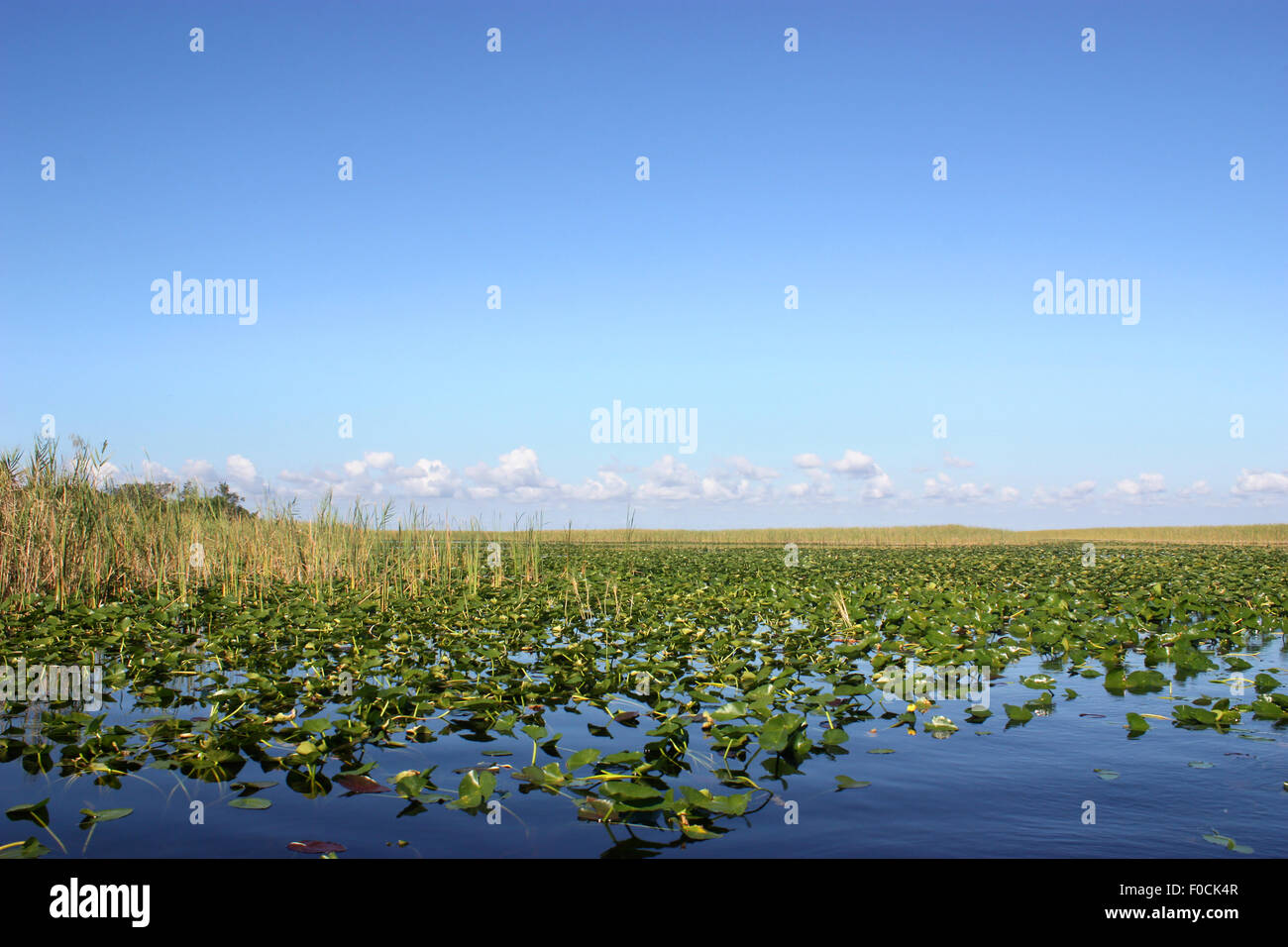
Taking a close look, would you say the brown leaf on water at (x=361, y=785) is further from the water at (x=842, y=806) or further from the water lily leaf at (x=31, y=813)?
the water lily leaf at (x=31, y=813)

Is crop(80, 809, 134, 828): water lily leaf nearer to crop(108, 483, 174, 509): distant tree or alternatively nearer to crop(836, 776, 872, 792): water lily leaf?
crop(836, 776, 872, 792): water lily leaf

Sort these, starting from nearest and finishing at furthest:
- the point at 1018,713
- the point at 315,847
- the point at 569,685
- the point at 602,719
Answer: the point at 315,847 < the point at 1018,713 < the point at 602,719 < the point at 569,685

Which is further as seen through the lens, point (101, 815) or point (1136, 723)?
point (1136, 723)

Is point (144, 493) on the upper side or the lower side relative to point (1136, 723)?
upper

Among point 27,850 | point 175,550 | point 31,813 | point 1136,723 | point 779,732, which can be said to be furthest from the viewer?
point 175,550

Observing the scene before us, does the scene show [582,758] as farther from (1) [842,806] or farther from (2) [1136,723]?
(2) [1136,723]

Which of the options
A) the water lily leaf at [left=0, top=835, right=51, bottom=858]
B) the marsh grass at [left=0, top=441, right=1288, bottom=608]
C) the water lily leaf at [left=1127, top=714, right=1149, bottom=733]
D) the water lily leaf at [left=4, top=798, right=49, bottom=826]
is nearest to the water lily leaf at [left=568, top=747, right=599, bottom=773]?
the water lily leaf at [left=0, top=835, right=51, bottom=858]

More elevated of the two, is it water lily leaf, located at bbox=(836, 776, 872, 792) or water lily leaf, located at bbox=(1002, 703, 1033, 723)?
water lily leaf, located at bbox=(1002, 703, 1033, 723)

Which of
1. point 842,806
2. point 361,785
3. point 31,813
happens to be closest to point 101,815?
point 31,813

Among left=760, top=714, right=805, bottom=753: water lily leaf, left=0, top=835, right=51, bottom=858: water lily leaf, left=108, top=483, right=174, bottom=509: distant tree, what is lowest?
left=0, top=835, right=51, bottom=858: water lily leaf

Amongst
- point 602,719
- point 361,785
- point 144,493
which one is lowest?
point 602,719
